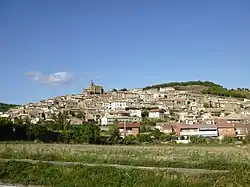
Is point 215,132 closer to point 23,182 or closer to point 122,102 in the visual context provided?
point 23,182

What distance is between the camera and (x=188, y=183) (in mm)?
14391

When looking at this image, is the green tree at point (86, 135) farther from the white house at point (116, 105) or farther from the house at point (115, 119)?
the white house at point (116, 105)

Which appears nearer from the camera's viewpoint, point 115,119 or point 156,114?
point 115,119

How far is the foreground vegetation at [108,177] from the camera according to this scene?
14.4 m

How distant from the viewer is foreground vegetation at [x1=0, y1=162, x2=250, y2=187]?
47.2ft

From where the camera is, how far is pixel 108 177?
15398mm

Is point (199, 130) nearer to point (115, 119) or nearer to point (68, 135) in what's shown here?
point (68, 135)

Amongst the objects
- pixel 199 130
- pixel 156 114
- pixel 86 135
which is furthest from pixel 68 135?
pixel 156 114

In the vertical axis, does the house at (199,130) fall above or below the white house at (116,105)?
below

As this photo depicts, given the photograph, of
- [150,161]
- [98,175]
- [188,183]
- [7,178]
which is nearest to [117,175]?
[98,175]

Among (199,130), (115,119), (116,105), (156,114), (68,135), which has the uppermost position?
(116,105)

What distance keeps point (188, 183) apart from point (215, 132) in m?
86.5

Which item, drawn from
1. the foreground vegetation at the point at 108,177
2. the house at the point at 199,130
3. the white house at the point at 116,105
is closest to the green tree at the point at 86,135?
the house at the point at 199,130

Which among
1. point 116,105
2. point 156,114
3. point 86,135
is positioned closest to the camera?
point 86,135
